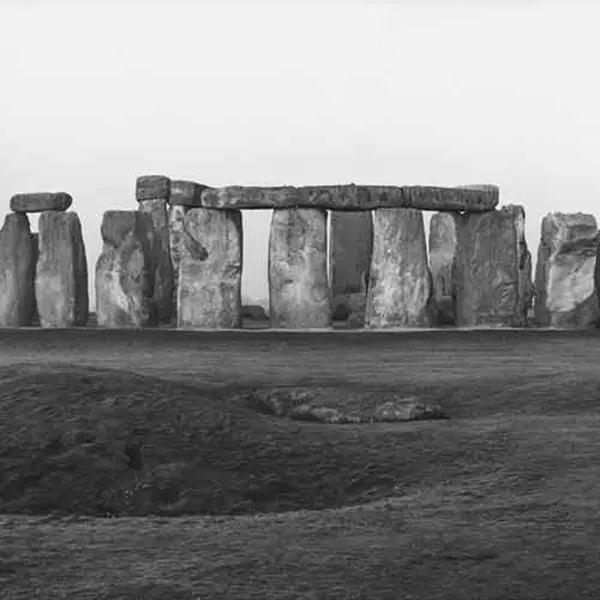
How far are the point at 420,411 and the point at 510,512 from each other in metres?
3.85

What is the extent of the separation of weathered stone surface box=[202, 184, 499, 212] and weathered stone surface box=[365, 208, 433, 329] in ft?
0.89

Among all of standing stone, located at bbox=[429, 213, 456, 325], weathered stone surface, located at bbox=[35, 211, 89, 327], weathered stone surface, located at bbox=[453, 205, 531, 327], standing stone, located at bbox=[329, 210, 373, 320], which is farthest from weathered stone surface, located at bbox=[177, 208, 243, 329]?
standing stone, located at bbox=[429, 213, 456, 325]

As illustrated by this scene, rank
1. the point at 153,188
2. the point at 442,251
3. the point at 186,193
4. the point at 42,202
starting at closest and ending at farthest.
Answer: the point at 186,193
the point at 42,202
the point at 442,251
the point at 153,188

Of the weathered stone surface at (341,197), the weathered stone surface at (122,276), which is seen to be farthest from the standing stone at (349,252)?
the weathered stone surface at (122,276)

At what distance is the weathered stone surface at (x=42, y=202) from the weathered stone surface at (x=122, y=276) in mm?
916

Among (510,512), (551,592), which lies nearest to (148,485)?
(510,512)

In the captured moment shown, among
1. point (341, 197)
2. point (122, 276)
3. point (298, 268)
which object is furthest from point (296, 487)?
point (122, 276)

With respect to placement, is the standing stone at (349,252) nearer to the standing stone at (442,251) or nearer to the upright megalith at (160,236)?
the standing stone at (442,251)

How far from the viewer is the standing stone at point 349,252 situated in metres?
25.5

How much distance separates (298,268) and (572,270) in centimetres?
479

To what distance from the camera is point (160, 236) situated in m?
25.0

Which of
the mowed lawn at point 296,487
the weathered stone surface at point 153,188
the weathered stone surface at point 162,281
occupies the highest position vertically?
the weathered stone surface at point 153,188

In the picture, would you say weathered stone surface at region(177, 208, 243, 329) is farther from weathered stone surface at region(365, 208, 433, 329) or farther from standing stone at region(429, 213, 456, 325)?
standing stone at region(429, 213, 456, 325)

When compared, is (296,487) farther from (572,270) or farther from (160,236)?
(160,236)
